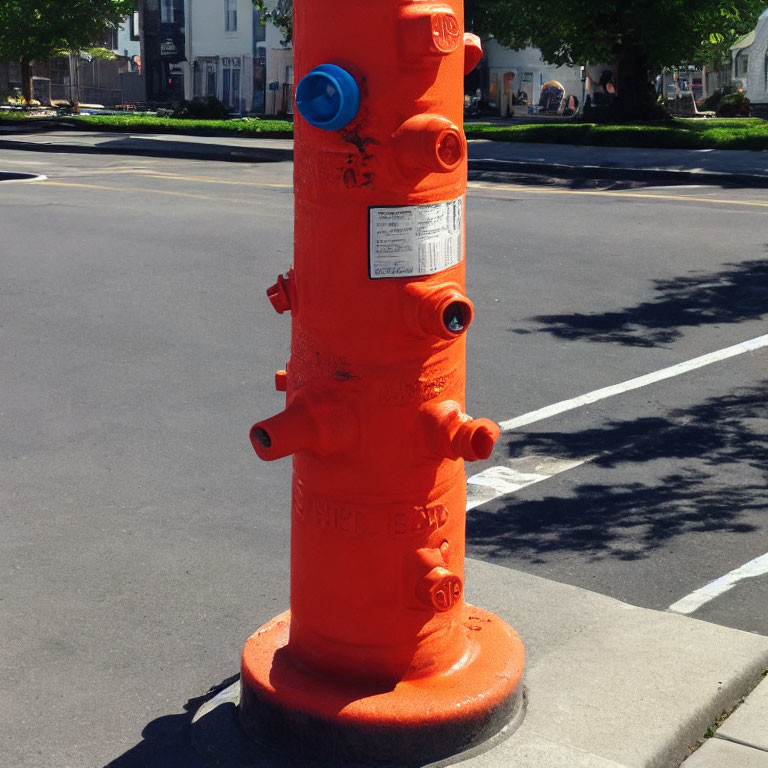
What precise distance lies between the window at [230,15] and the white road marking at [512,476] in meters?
55.7

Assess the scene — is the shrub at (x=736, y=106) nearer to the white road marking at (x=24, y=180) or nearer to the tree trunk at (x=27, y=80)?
the tree trunk at (x=27, y=80)

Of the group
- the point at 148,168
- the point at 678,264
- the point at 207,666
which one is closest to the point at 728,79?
the point at 148,168

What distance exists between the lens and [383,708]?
343 centimetres

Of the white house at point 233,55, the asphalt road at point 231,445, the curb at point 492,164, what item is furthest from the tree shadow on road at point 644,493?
the white house at point 233,55

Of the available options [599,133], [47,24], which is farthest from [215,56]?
[599,133]

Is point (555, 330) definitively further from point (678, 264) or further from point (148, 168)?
point (148, 168)

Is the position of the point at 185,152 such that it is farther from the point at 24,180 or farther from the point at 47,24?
the point at 47,24

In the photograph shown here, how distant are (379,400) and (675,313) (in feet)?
24.4

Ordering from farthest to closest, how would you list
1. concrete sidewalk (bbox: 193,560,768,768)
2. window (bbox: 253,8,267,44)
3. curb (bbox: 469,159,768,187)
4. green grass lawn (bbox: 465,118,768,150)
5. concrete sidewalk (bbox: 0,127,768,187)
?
window (bbox: 253,8,267,44)
green grass lawn (bbox: 465,118,768,150)
concrete sidewalk (bbox: 0,127,768,187)
curb (bbox: 469,159,768,187)
concrete sidewalk (bbox: 193,560,768,768)

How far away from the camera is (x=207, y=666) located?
4.36m

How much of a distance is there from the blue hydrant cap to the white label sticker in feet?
0.91

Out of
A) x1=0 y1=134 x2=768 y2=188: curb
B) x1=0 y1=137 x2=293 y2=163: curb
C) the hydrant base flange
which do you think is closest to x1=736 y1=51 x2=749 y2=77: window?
x1=0 y1=134 x2=768 y2=188: curb

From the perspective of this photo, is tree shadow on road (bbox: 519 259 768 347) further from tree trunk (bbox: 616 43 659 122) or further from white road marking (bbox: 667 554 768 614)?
tree trunk (bbox: 616 43 659 122)

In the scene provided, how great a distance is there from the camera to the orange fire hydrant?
130 inches
